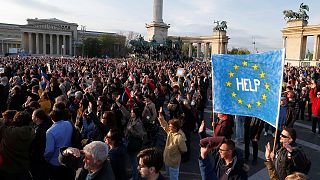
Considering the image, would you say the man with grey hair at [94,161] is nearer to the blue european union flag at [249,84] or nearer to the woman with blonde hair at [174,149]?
the blue european union flag at [249,84]

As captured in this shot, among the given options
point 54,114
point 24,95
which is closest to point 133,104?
point 24,95

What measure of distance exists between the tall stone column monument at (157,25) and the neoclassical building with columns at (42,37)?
64.8 m

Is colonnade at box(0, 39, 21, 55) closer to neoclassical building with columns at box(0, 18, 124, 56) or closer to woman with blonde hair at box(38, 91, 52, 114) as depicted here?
neoclassical building with columns at box(0, 18, 124, 56)

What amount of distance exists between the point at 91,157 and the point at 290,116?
21.2ft

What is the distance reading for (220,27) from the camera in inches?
3209

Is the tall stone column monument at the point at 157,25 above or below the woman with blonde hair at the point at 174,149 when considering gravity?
above

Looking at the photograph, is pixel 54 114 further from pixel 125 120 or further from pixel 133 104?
pixel 133 104

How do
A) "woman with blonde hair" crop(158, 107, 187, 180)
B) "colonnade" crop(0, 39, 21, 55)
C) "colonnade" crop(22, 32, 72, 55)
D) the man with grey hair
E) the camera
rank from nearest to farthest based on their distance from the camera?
the man with grey hair < the camera < "woman with blonde hair" crop(158, 107, 187, 180) < "colonnade" crop(22, 32, 72, 55) < "colonnade" crop(0, 39, 21, 55)

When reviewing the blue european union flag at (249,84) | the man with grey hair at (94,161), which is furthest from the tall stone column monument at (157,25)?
the man with grey hair at (94,161)

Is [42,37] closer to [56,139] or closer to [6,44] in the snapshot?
[6,44]

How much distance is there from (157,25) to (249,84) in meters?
47.0

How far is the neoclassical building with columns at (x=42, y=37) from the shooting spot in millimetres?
111250

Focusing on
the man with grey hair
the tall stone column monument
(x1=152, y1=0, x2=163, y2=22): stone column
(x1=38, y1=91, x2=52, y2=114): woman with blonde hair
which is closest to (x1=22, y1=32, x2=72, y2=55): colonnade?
the tall stone column monument

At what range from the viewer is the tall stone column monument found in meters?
50.1
